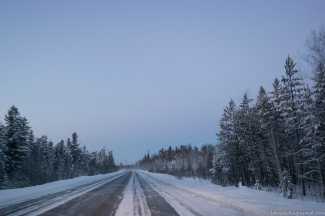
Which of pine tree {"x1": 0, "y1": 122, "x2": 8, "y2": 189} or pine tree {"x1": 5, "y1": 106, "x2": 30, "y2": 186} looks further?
pine tree {"x1": 5, "y1": 106, "x2": 30, "y2": 186}

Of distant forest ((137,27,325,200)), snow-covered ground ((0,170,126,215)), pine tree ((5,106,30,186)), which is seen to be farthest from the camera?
pine tree ((5,106,30,186))

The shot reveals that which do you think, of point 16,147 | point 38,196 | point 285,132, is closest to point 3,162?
point 16,147

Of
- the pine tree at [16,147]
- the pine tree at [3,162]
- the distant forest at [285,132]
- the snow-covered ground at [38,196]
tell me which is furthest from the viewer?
the pine tree at [16,147]

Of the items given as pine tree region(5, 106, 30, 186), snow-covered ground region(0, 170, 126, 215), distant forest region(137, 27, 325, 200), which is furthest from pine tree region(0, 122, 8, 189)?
distant forest region(137, 27, 325, 200)

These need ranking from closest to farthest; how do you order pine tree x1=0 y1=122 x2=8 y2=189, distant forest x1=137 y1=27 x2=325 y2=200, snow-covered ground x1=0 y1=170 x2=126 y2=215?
snow-covered ground x1=0 y1=170 x2=126 y2=215
distant forest x1=137 y1=27 x2=325 y2=200
pine tree x1=0 y1=122 x2=8 y2=189

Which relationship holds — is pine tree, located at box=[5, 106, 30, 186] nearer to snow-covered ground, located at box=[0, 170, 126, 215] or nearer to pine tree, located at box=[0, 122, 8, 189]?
pine tree, located at box=[0, 122, 8, 189]

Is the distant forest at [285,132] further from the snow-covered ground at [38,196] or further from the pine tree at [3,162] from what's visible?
the pine tree at [3,162]

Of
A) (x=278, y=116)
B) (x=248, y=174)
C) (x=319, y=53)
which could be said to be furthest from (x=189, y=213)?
(x=248, y=174)

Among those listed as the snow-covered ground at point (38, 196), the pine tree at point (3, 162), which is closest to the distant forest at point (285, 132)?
the snow-covered ground at point (38, 196)

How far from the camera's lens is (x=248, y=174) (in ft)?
109

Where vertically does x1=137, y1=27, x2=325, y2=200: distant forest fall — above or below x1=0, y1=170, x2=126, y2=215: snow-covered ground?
above

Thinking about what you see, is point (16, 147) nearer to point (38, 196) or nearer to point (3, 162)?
point (3, 162)

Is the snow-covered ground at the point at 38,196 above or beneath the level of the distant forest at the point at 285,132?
beneath

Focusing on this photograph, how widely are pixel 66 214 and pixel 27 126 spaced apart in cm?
3383
